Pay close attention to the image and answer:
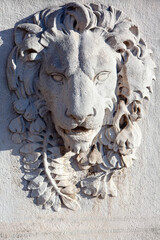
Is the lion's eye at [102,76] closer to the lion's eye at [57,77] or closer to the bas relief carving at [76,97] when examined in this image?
the bas relief carving at [76,97]

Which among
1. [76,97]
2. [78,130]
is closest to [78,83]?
[76,97]

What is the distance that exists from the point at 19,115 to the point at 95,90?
0.39 metres

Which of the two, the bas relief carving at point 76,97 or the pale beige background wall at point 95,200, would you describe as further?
the pale beige background wall at point 95,200

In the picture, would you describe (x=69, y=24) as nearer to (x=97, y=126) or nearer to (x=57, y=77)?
(x=57, y=77)

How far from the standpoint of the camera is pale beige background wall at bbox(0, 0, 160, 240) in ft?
6.70

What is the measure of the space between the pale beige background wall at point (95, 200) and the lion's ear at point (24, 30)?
39mm

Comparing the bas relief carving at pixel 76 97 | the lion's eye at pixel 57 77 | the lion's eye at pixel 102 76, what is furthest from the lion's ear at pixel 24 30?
the lion's eye at pixel 102 76

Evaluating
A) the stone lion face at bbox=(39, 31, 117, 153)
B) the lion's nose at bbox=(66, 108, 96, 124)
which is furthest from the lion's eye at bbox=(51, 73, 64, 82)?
the lion's nose at bbox=(66, 108, 96, 124)

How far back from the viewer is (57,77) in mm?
1958

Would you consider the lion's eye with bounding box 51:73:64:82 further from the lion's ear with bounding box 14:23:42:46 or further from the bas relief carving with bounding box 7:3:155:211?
the lion's ear with bounding box 14:23:42:46

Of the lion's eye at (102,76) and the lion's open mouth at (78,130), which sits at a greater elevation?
the lion's eye at (102,76)

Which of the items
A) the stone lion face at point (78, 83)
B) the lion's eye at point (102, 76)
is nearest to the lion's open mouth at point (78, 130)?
the stone lion face at point (78, 83)

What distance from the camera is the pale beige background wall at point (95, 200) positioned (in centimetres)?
204

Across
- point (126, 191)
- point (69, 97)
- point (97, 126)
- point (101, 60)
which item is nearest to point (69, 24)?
point (101, 60)
